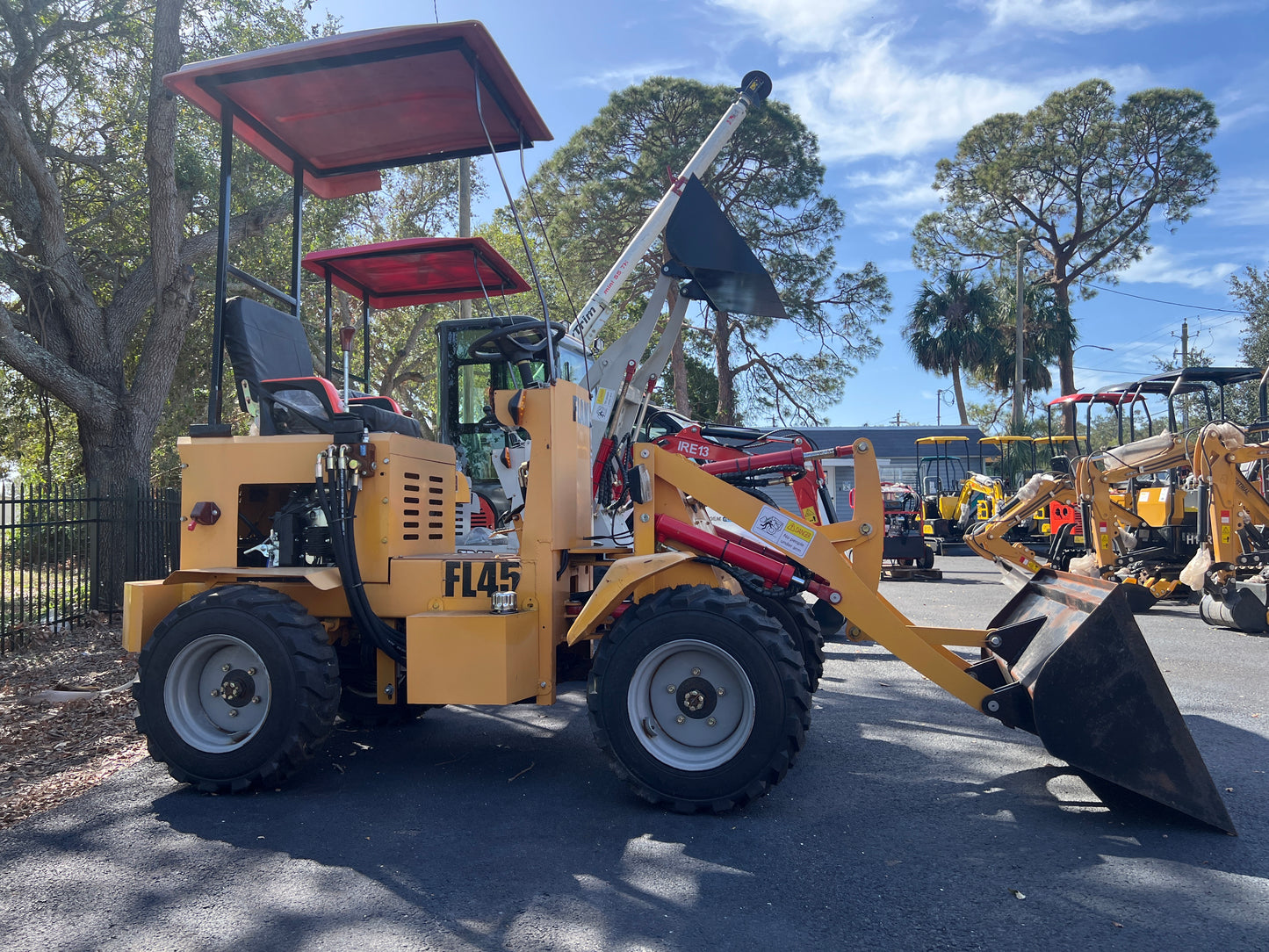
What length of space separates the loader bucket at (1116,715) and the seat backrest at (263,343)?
444 cm

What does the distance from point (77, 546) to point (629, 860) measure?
8.61m

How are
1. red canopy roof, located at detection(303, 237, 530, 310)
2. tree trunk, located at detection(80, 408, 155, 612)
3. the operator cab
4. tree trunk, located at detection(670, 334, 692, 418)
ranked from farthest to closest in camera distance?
tree trunk, located at detection(670, 334, 692, 418), tree trunk, located at detection(80, 408, 155, 612), the operator cab, red canopy roof, located at detection(303, 237, 530, 310)

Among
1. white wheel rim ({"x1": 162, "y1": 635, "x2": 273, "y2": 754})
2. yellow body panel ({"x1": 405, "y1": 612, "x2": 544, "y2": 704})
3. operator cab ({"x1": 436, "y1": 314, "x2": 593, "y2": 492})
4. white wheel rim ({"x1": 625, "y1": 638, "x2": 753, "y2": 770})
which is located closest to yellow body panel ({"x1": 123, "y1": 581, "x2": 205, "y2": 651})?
white wheel rim ({"x1": 162, "y1": 635, "x2": 273, "y2": 754})

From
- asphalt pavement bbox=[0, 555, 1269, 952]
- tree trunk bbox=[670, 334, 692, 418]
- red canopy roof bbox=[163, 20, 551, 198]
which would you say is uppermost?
tree trunk bbox=[670, 334, 692, 418]

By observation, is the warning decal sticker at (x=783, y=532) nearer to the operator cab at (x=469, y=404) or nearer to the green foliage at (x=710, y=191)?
the operator cab at (x=469, y=404)

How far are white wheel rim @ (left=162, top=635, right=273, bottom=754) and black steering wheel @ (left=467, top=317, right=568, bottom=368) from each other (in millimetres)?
2052

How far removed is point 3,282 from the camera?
1348cm

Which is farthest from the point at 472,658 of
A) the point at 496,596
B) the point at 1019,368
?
the point at 1019,368

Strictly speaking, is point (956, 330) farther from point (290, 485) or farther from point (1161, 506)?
point (290, 485)

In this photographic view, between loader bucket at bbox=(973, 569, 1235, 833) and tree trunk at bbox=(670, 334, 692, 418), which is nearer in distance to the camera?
loader bucket at bbox=(973, 569, 1235, 833)

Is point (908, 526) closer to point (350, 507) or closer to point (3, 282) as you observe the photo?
point (350, 507)

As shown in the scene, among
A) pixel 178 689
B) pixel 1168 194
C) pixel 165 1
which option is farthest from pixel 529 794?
pixel 1168 194

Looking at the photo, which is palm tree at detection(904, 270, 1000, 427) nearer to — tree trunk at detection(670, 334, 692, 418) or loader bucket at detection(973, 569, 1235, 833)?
tree trunk at detection(670, 334, 692, 418)

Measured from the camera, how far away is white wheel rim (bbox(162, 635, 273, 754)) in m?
4.52
